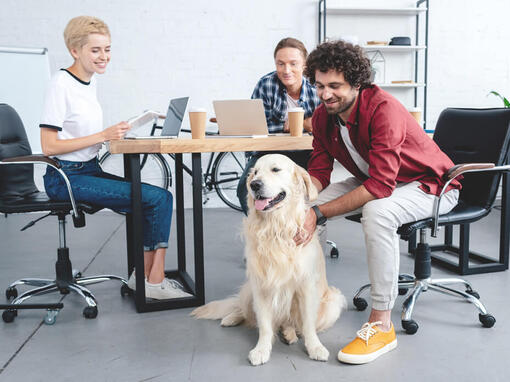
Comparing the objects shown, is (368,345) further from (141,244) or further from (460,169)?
(141,244)

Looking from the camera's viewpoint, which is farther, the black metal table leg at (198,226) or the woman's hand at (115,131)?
the black metal table leg at (198,226)

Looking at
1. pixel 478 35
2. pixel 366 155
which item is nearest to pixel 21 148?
pixel 366 155

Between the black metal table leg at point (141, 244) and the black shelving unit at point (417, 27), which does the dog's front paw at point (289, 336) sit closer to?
the black metal table leg at point (141, 244)

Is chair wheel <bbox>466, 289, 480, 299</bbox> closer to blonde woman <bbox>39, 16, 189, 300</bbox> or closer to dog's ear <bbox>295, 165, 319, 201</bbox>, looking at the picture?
dog's ear <bbox>295, 165, 319, 201</bbox>

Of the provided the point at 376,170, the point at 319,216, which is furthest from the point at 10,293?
the point at 376,170

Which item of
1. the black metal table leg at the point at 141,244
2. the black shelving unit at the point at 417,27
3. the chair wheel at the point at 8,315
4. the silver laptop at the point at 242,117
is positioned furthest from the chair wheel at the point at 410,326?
the black shelving unit at the point at 417,27


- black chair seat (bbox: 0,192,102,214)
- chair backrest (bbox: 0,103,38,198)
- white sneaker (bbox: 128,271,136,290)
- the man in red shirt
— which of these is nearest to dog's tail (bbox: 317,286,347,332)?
the man in red shirt

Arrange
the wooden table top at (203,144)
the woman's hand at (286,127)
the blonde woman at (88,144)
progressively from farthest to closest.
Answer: the woman's hand at (286,127) → the blonde woman at (88,144) → the wooden table top at (203,144)

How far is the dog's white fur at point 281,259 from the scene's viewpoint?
5.74ft

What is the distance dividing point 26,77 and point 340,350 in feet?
14.0

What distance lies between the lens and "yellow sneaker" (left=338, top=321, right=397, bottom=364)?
1.73 m

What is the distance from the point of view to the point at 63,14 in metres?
5.01

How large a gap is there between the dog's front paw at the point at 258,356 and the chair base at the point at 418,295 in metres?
0.62

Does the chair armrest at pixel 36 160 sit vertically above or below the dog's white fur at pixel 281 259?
above
